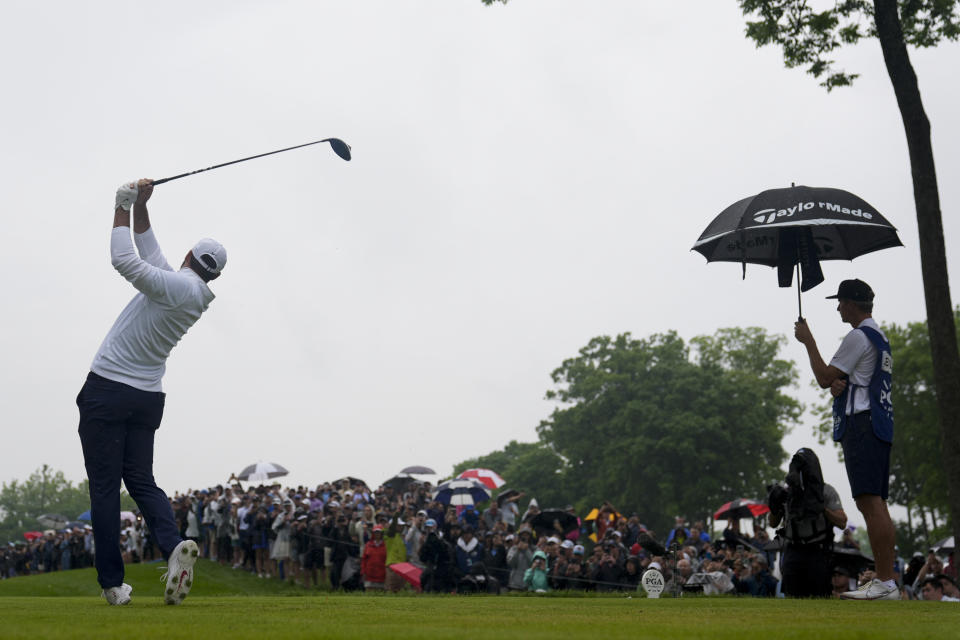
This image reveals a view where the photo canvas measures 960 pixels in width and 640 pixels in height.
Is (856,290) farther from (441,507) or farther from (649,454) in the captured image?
(649,454)

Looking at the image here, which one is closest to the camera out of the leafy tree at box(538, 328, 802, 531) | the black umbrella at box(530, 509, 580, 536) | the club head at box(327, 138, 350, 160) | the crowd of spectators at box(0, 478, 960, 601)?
the club head at box(327, 138, 350, 160)

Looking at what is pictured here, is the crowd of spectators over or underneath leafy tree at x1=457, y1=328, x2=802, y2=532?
underneath

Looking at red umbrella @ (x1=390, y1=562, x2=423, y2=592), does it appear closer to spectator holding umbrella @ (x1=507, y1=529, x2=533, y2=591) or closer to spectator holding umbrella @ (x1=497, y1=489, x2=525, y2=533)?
spectator holding umbrella @ (x1=507, y1=529, x2=533, y2=591)

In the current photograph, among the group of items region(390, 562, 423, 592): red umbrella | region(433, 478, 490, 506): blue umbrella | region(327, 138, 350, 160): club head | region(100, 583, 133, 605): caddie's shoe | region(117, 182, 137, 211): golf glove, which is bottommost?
region(390, 562, 423, 592): red umbrella

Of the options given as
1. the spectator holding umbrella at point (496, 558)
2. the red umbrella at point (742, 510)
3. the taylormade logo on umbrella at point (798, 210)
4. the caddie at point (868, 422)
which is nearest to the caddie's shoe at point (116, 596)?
the caddie at point (868, 422)

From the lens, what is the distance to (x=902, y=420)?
2121 inches

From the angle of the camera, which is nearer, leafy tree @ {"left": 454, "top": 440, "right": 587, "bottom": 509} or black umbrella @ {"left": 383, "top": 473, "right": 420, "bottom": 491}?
black umbrella @ {"left": 383, "top": 473, "right": 420, "bottom": 491}

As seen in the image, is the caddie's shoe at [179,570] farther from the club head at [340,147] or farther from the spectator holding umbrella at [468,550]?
the spectator holding umbrella at [468,550]

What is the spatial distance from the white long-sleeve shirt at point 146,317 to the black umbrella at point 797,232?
4.58m

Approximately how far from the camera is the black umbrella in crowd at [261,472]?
3994 cm

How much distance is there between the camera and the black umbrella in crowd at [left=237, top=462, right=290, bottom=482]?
39.9m

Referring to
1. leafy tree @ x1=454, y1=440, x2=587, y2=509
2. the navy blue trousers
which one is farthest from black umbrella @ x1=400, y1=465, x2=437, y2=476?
the navy blue trousers

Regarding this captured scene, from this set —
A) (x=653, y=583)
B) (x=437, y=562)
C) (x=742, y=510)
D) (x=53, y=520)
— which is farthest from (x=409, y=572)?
(x=53, y=520)

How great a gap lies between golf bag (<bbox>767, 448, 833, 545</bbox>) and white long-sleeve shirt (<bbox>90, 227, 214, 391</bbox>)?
15.4 ft
